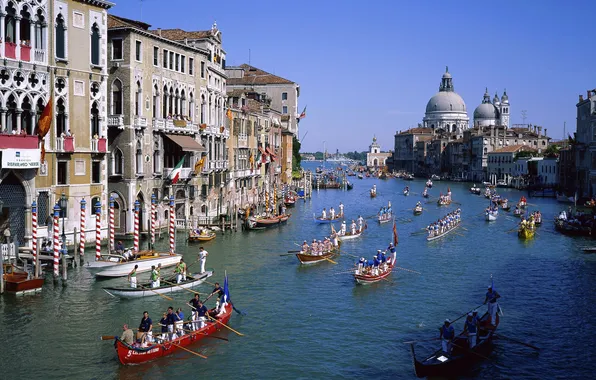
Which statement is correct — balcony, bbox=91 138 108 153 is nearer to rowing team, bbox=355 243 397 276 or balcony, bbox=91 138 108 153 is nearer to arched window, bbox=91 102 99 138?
arched window, bbox=91 102 99 138

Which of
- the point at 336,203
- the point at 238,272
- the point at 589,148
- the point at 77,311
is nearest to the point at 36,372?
the point at 77,311

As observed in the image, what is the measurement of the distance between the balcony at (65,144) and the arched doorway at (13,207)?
260 centimetres

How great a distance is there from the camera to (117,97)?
1430 inches

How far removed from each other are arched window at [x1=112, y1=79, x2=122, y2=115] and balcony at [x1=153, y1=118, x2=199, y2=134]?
2194 mm

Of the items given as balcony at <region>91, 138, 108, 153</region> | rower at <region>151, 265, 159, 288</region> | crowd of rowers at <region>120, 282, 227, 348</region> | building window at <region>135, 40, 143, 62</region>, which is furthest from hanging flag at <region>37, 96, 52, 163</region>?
crowd of rowers at <region>120, 282, 227, 348</region>

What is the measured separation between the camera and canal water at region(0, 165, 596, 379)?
18469 millimetres

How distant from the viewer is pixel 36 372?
57.7 ft

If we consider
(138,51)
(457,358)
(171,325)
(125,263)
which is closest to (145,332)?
(171,325)

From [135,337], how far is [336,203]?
5570 centimetres

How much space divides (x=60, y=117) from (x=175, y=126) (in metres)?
9.17

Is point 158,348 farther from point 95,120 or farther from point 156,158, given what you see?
point 156,158

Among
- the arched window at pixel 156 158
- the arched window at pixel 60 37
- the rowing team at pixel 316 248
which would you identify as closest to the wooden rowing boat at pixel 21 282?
the arched window at pixel 60 37

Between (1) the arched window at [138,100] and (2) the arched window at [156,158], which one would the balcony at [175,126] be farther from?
(1) the arched window at [138,100]

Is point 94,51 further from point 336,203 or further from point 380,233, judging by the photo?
point 336,203
